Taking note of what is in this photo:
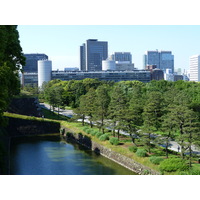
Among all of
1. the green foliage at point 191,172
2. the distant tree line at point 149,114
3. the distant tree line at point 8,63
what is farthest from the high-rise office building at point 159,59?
the green foliage at point 191,172

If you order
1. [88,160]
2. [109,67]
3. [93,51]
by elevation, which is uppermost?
[93,51]

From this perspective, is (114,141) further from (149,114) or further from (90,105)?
(90,105)

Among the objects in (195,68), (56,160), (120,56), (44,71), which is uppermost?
(120,56)

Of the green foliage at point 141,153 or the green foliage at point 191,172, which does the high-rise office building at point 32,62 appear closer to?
the green foliage at point 141,153

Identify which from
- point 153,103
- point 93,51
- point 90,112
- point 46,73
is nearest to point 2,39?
point 153,103

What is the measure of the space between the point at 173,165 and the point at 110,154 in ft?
21.4

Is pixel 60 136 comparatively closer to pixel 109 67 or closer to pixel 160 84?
pixel 160 84

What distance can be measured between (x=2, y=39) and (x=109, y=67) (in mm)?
122555

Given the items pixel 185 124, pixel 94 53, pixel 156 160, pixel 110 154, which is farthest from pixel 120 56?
pixel 156 160

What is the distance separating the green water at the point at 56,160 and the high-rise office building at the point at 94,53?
13208 centimetres

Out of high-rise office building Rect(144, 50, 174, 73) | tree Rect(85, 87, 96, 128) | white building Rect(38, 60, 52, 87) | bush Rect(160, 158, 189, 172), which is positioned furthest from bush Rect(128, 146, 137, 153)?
high-rise office building Rect(144, 50, 174, 73)

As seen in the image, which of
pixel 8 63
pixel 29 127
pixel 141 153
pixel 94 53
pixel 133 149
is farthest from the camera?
pixel 94 53

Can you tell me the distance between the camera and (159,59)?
192 m

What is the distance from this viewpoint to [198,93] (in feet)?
109
